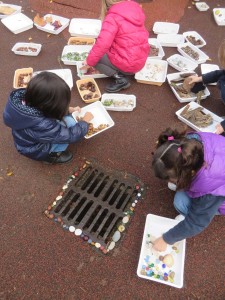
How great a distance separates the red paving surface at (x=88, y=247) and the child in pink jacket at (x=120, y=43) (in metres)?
0.23

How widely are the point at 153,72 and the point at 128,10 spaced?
0.84m

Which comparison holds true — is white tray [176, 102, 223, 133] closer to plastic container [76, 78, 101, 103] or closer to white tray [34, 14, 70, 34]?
plastic container [76, 78, 101, 103]

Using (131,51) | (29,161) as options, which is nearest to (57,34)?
(131,51)

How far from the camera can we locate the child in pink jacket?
268 centimetres

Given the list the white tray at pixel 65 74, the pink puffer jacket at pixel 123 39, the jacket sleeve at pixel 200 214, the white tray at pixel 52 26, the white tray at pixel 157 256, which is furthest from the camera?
the white tray at pixel 52 26

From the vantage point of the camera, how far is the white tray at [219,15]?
13.3 feet

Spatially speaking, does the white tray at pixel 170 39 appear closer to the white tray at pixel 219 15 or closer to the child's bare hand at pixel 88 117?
the white tray at pixel 219 15

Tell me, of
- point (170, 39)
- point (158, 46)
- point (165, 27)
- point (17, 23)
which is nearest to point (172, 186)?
point (158, 46)

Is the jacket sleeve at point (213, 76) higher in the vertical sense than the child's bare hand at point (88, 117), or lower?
higher

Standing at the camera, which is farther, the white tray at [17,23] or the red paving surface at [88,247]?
the white tray at [17,23]

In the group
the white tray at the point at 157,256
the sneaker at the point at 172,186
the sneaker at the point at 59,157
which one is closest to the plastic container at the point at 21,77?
the sneaker at the point at 59,157

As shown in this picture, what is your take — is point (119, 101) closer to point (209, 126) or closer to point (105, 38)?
point (105, 38)

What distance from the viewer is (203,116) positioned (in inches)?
108

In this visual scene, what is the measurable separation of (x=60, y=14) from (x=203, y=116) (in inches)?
113
